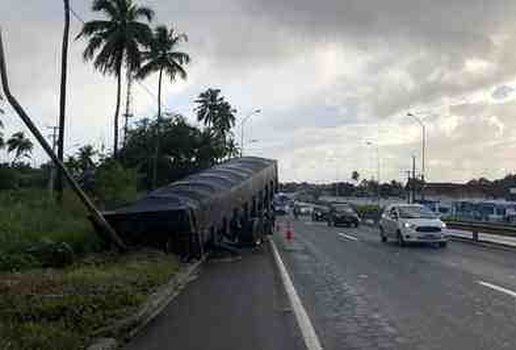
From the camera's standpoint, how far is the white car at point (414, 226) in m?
33.8

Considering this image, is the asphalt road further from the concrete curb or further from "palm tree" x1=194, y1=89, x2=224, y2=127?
"palm tree" x1=194, y1=89, x2=224, y2=127

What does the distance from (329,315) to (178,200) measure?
39.5 feet

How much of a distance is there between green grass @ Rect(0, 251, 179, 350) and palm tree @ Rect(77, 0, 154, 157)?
3594cm

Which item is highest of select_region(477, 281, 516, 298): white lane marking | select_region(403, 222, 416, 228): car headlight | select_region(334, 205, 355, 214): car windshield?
select_region(334, 205, 355, 214): car windshield

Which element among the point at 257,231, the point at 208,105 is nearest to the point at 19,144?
the point at 208,105

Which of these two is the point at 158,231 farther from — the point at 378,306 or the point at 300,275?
the point at 378,306

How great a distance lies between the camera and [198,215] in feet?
80.7

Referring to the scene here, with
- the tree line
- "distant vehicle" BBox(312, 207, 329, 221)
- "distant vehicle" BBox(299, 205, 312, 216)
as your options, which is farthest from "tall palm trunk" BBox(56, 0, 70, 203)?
"distant vehicle" BBox(299, 205, 312, 216)

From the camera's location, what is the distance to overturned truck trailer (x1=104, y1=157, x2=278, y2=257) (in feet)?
79.0

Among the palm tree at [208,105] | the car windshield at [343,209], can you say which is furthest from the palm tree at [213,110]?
the car windshield at [343,209]

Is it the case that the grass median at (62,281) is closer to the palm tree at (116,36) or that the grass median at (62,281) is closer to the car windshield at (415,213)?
the car windshield at (415,213)

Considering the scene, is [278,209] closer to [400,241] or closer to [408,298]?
[400,241]

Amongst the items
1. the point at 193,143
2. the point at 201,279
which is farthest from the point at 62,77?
the point at 193,143

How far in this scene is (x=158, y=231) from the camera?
Answer: 24.4 meters
